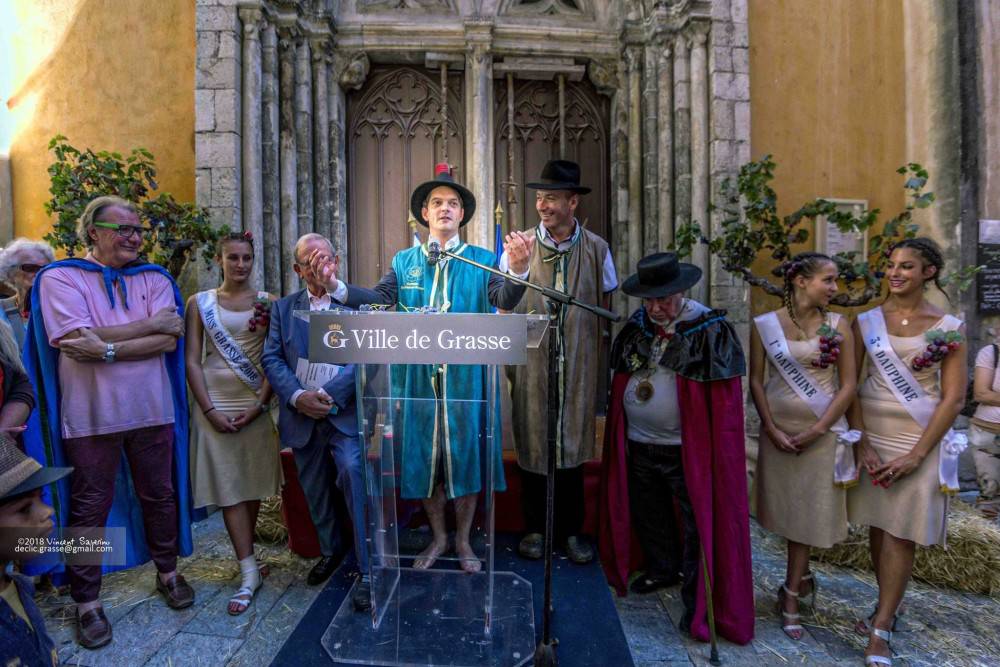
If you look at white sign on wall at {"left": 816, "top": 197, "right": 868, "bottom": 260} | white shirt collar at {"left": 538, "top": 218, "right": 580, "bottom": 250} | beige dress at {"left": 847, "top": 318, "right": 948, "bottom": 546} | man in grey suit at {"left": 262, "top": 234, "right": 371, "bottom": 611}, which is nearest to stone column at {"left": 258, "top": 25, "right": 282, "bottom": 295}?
man in grey suit at {"left": 262, "top": 234, "right": 371, "bottom": 611}

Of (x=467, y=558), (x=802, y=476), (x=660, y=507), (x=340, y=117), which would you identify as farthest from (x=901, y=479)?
(x=340, y=117)

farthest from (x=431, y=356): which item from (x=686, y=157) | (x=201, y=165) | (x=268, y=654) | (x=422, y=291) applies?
(x=686, y=157)

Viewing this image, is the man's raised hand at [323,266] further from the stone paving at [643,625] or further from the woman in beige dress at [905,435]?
the woman in beige dress at [905,435]

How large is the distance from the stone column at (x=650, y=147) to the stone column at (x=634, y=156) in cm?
5

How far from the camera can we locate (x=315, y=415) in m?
2.85

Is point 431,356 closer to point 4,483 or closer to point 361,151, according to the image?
point 4,483

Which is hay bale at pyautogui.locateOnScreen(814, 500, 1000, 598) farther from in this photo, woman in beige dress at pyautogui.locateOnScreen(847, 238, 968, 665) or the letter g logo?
the letter g logo

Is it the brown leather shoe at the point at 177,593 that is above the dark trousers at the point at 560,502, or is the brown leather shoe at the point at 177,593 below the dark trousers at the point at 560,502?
below

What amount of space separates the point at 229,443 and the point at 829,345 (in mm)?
3132

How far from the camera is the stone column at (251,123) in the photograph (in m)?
4.71

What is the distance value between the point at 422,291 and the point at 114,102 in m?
4.03

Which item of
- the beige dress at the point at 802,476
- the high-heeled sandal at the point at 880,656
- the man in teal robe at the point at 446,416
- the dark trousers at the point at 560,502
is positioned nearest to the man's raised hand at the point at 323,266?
the man in teal robe at the point at 446,416

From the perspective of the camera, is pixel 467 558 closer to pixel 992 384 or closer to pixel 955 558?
pixel 955 558

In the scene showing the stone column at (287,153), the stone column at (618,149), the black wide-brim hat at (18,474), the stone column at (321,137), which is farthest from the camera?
the stone column at (618,149)
